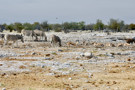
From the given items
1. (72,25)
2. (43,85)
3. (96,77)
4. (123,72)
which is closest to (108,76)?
(96,77)

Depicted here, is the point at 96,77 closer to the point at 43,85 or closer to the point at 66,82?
the point at 66,82

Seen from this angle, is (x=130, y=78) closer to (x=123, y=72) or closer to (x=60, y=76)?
(x=123, y=72)

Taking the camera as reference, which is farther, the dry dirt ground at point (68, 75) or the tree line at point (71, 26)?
the tree line at point (71, 26)

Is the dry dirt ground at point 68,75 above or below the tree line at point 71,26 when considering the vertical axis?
below

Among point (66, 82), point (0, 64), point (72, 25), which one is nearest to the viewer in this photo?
point (66, 82)

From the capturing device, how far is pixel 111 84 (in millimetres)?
10852

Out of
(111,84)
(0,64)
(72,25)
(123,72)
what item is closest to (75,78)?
(111,84)

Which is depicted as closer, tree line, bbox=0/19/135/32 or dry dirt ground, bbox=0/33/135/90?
dry dirt ground, bbox=0/33/135/90

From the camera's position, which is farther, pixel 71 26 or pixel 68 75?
pixel 71 26

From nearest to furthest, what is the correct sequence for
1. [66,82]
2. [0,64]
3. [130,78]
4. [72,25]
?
[66,82] < [130,78] < [0,64] < [72,25]

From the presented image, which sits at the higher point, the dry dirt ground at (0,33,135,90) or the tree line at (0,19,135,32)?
the tree line at (0,19,135,32)

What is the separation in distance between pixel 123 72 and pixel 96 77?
200 centimetres

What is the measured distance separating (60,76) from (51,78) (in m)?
0.57

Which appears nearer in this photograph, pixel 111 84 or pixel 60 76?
pixel 111 84
